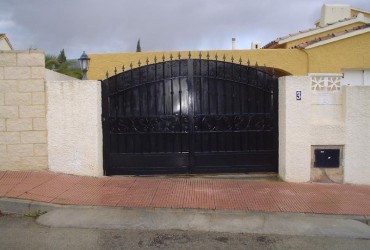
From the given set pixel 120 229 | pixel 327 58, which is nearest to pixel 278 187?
pixel 120 229

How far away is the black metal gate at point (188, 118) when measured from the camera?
6.94m

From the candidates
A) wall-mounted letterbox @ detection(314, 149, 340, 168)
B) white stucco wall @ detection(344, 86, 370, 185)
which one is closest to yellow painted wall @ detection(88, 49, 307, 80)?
white stucco wall @ detection(344, 86, 370, 185)

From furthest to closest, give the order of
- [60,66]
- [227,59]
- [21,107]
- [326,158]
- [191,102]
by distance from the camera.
Result: [60,66]
[227,59]
[191,102]
[326,158]
[21,107]

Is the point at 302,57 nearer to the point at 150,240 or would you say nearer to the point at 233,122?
the point at 233,122

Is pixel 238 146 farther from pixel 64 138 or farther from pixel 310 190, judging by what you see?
pixel 64 138

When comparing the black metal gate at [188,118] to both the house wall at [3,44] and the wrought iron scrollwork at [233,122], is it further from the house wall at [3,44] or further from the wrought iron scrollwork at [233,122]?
the house wall at [3,44]

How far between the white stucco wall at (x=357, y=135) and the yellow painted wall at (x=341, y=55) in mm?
4787

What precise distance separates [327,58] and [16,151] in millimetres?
9039

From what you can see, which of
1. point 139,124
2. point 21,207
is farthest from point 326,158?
point 21,207

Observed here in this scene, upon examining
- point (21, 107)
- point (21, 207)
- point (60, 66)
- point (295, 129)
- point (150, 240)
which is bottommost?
point (150, 240)

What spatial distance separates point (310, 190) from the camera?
6289 millimetres

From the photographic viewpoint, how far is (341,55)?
1116 centimetres

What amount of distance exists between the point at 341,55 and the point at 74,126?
27.5 feet

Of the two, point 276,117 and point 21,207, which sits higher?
point 276,117
